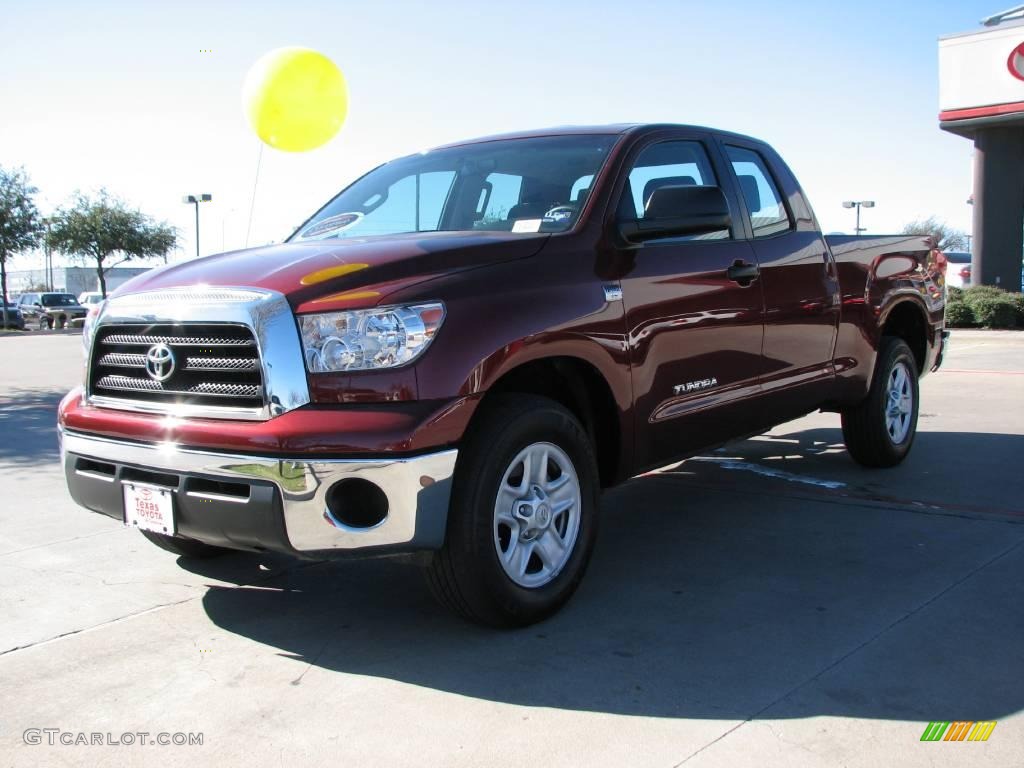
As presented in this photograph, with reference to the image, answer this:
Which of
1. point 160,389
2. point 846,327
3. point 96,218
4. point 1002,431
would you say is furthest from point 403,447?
point 96,218

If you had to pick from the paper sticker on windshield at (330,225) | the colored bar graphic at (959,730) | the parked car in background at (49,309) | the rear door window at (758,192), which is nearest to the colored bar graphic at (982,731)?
the colored bar graphic at (959,730)

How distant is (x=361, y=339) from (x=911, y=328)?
4.84 meters

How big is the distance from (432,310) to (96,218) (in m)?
50.2

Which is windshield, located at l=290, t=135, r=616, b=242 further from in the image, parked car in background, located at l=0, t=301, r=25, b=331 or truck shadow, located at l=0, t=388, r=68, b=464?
parked car in background, located at l=0, t=301, r=25, b=331

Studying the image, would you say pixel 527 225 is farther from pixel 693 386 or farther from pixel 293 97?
pixel 293 97

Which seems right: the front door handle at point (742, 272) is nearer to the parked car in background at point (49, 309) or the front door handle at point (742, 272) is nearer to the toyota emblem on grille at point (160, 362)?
the toyota emblem on grille at point (160, 362)

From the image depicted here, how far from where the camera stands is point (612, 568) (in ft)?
14.3

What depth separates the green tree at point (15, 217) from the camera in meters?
40.4

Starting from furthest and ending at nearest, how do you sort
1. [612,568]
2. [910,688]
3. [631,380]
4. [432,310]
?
1. [612,568]
2. [631,380]
3. [432,310]
4. [910,688]

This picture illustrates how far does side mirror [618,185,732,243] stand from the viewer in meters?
4.06

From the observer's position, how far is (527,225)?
13.5 feet

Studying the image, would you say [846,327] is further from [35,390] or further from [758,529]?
[35,390]

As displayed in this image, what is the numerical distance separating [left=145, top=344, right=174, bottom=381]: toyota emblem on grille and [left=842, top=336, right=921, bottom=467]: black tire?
167 inches

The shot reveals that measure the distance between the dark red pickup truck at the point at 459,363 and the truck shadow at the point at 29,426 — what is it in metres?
3.42
